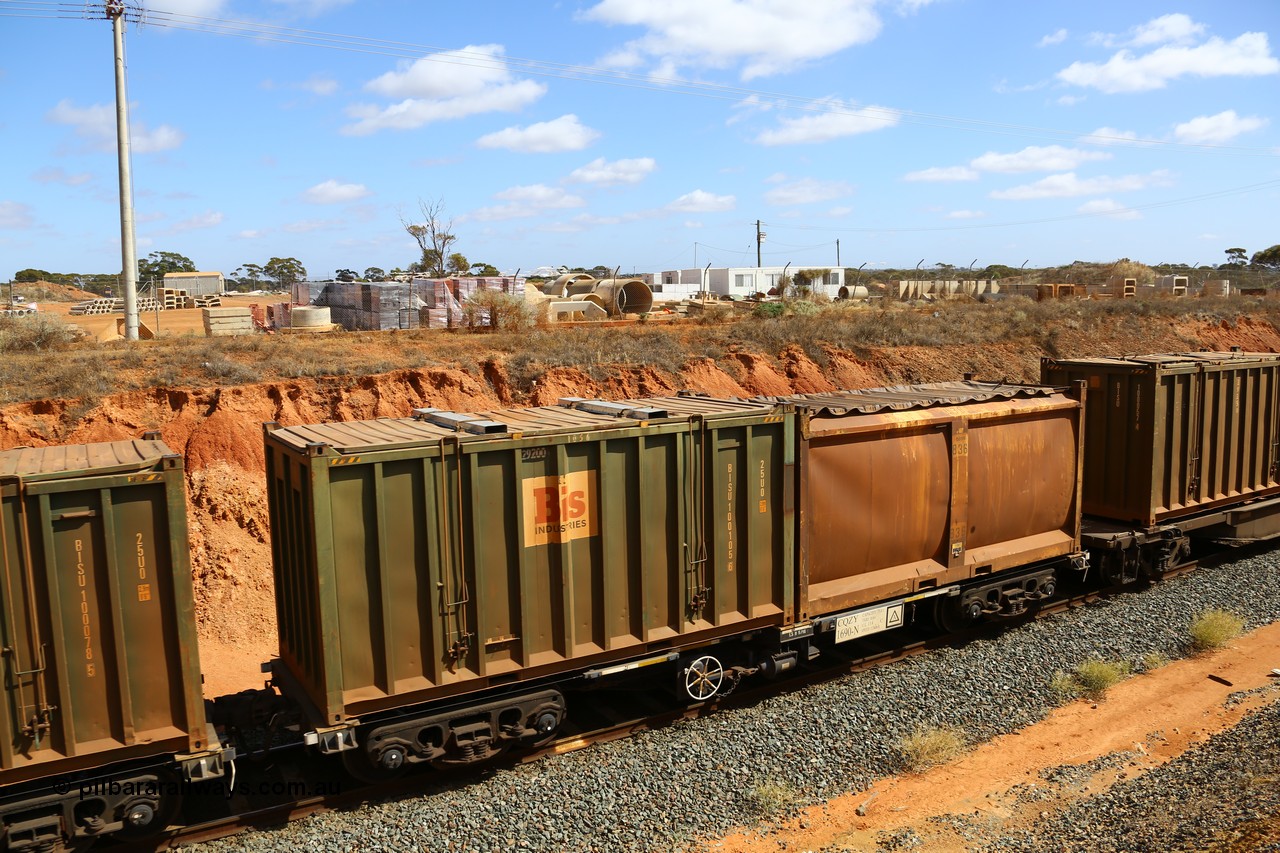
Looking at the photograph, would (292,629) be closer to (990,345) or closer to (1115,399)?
(1115,399)

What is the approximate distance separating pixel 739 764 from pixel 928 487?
4214 millimetres

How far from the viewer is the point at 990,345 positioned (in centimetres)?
3067

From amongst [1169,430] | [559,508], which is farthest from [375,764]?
[1169,430]

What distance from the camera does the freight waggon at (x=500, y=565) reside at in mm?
6672

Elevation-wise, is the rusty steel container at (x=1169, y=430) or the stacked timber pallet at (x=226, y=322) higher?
the stacked timber pallet at (x=226, y=322)

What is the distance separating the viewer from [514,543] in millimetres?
8203

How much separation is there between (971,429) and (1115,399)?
4.13 meters

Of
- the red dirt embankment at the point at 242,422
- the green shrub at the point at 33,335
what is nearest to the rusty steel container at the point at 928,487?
the red dirt embankment at the point at 242,422

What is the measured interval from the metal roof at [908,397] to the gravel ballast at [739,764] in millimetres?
3107

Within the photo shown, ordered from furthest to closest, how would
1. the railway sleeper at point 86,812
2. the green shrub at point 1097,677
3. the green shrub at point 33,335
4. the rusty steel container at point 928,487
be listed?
the green shrub at point 33,335 → the green shrub at point 1097,677 → the rusty steel container at point 928,487 → the railway sleeper at point 86,812

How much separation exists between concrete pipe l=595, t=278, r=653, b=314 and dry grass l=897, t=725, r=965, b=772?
2876cm

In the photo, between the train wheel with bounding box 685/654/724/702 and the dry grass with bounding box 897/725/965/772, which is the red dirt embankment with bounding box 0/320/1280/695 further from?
the dry grass with bounding box 897/725/965/772

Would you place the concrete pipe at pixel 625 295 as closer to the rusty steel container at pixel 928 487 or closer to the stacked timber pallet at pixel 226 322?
the stacked timber pallet at pixel 226 322
